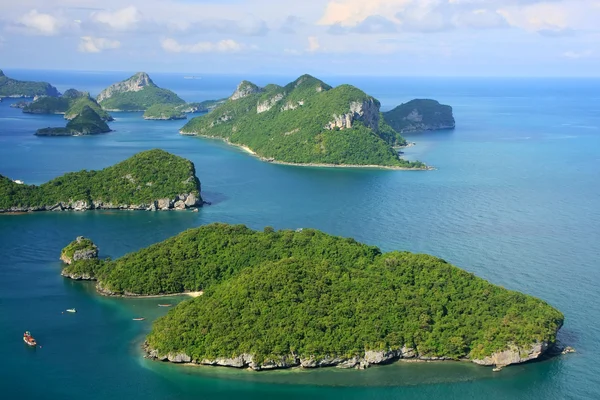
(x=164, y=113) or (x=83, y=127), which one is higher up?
(x=164, y=113)

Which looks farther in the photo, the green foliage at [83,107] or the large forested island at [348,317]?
the green foliage at [83,107]

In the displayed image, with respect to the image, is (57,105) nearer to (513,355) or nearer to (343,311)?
(343,311)

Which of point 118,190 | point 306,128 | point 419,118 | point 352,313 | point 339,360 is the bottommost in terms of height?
point 339,360

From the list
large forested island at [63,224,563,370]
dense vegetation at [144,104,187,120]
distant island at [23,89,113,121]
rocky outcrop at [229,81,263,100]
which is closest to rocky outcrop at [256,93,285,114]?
rocky outcrop at [229,81,263,100]

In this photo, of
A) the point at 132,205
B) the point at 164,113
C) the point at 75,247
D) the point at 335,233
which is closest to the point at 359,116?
the point at 132,205

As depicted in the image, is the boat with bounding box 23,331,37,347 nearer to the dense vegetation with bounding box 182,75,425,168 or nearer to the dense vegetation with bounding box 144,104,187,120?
the dense vegetation with bounding box 182,75,425,168

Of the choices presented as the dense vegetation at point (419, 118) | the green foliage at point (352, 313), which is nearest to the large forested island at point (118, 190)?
the green foliage at point (352, 313)

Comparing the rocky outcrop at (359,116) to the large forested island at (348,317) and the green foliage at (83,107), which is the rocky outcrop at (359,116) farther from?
the green foliage at (83,107)
